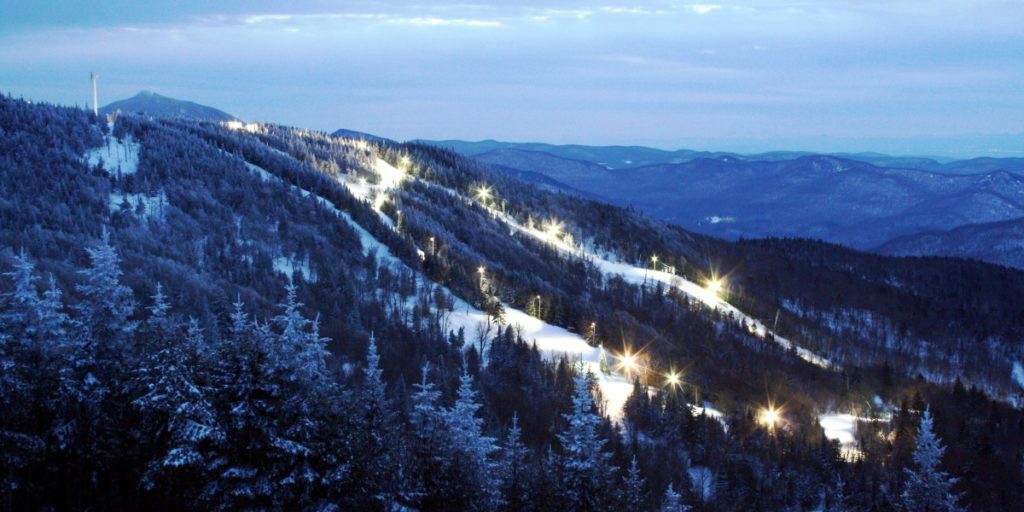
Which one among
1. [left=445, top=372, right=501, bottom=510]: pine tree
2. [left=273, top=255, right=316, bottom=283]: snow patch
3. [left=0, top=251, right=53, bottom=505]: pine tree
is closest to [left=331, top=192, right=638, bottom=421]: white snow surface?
[left=273, top=255, right=316, bottom=283]: snow patch

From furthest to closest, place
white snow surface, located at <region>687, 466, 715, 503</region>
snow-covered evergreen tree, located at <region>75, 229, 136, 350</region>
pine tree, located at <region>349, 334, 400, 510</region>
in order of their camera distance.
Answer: white snow surface, located at <region>687, 466, 715, 503</region>, snow-covered evergreen tree, located at <region>75, 229, 136, 350</region>, pine tree, located at <region>349, 334, 400, 510</region>

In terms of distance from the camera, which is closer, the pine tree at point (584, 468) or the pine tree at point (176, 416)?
the pine tree at point (176, 416)

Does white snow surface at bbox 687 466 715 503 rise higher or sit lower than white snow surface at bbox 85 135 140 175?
lower

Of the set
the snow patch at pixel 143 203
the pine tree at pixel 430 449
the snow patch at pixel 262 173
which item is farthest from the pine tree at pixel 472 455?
the snow patch at pixel 262 173

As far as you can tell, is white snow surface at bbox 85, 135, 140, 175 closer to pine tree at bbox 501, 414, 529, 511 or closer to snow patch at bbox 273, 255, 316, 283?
snow patch at bbox 273, 255, 316, 283

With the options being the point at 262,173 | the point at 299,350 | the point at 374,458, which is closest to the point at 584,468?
the point at 374,458

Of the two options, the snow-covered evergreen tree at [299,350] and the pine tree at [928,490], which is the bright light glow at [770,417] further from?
the snow-covered evergreen tree at [299,350]
